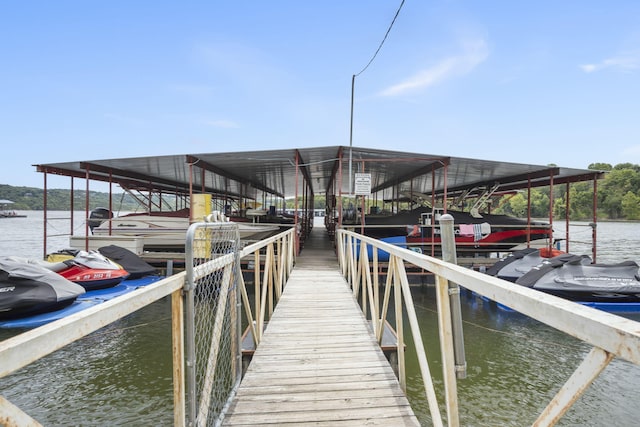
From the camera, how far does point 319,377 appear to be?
2.71 m

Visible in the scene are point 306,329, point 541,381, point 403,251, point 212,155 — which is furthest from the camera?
point 212,155

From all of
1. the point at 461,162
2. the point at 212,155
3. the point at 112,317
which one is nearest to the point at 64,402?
the point at 112,317

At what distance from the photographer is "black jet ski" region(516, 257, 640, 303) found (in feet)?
19.7

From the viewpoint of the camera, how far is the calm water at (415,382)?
146 inches

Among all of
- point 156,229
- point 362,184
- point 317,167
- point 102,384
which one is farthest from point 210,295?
point 317,167

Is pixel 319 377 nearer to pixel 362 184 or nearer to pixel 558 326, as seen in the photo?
pixel 558 326

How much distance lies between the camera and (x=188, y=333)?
1635mm

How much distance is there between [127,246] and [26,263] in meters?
3.26

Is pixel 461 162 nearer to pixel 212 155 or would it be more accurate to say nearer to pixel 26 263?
pixel 212 155

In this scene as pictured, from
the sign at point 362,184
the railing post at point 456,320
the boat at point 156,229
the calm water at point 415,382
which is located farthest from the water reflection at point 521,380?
the boat at point 156,229

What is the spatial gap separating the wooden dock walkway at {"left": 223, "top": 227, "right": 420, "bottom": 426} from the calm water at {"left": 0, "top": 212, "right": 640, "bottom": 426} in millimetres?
1250

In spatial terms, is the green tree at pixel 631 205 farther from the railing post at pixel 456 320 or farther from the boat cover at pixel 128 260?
the railing post at pixel 456 320

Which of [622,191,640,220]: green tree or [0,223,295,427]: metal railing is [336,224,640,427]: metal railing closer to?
[0,223,295,427]: metal railing

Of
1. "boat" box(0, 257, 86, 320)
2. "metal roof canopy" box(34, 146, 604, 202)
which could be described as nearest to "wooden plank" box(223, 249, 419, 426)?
"boat" box(0, 257, 86, 320)
